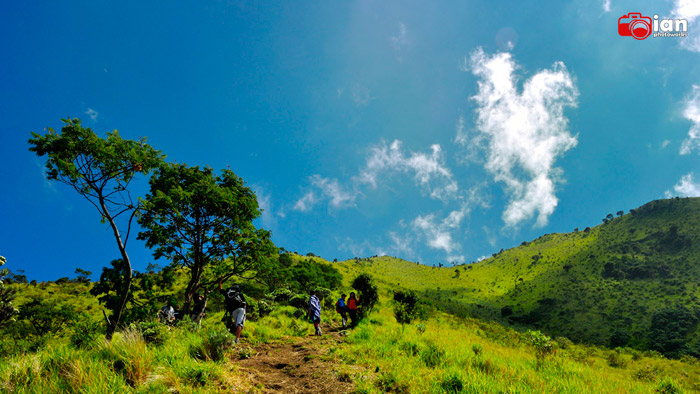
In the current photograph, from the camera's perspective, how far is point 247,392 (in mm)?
5047

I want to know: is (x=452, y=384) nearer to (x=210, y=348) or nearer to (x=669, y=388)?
(x=210, y=348)

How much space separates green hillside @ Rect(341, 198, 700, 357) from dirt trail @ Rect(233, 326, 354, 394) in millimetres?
58787

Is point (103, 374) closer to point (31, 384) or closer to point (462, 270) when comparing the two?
point (31, 384)

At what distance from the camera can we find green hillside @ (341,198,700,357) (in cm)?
7456

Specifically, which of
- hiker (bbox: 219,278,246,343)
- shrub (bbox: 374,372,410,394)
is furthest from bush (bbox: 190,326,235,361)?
shrub (bbox: 374,372,410,394)

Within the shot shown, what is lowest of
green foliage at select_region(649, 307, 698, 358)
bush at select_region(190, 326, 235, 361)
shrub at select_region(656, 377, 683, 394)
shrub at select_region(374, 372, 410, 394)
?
green foliage at select_region(649, 307, 698, 358)

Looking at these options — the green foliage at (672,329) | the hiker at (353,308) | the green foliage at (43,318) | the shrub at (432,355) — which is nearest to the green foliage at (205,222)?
the hiker at (353,308)

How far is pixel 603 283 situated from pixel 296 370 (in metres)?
139

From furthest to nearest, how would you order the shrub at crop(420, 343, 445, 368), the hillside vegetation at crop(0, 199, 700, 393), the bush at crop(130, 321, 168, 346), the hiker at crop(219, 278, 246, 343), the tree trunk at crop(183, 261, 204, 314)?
the tree trunk at crop(183, 261, 204, 314) → the hiker at crop(219, 278, 246, 343) → the shrub at crop(420, 343, 445, 368) → the bush at crop(130, 321, 168, 346) → the hillside vegetation at crop(0, 199, 700, 393)

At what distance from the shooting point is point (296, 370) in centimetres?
677

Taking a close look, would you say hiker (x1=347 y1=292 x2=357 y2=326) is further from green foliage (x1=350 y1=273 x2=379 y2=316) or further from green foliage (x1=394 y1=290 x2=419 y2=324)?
green foliage (x1=350 y1=273 x2=379 y2=316)

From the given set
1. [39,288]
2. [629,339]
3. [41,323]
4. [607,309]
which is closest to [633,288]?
[607,309]

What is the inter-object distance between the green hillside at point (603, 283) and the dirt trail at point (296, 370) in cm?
5879

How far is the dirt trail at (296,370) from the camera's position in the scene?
5.67m
